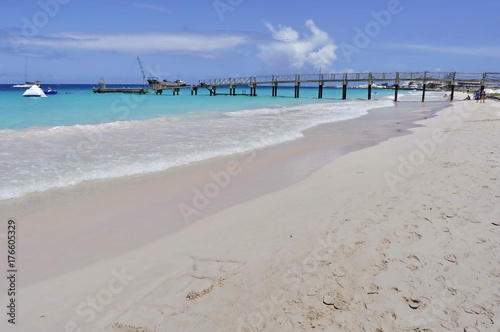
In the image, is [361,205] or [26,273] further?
[361,205]

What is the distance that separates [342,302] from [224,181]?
198 inches

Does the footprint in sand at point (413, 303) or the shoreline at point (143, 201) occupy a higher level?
the footprint in sand at point (413, 303)

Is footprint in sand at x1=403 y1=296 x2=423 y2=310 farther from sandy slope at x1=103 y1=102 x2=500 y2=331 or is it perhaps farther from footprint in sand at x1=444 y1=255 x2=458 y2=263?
footprint in sand at x1=444 y1=255 x2=458 y2=263

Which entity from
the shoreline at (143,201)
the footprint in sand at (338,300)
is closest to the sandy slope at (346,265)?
the footprint in sand at (338,300)

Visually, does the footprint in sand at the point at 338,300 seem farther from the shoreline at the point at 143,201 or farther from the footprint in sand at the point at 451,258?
the shoreline at the point at 143,201

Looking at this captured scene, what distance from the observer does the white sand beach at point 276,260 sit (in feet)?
10.5

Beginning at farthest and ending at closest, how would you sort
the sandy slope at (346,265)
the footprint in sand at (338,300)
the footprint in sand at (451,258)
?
the footprint in sand at (451,258) → the footprint in sand at (338,300) → the sandy slope at (346,265)

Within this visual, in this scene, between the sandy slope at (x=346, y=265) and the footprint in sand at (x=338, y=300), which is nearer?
the sandy slope at (x=346, y=265)

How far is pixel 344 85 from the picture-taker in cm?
5078

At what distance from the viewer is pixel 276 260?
13.8 feet

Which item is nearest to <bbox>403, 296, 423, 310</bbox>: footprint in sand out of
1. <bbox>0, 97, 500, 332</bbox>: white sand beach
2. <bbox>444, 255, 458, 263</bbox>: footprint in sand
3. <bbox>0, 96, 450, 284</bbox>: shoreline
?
<bbox>0, 97, 500, 332</bbox>: white sand beach

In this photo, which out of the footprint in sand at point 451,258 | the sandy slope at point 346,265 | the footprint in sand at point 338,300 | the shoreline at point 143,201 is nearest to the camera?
the sandy slope at point 346,265

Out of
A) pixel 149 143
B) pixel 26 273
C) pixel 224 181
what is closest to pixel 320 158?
pixel 224 181

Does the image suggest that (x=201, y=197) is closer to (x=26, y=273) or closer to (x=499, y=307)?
(x=26, y=273)
